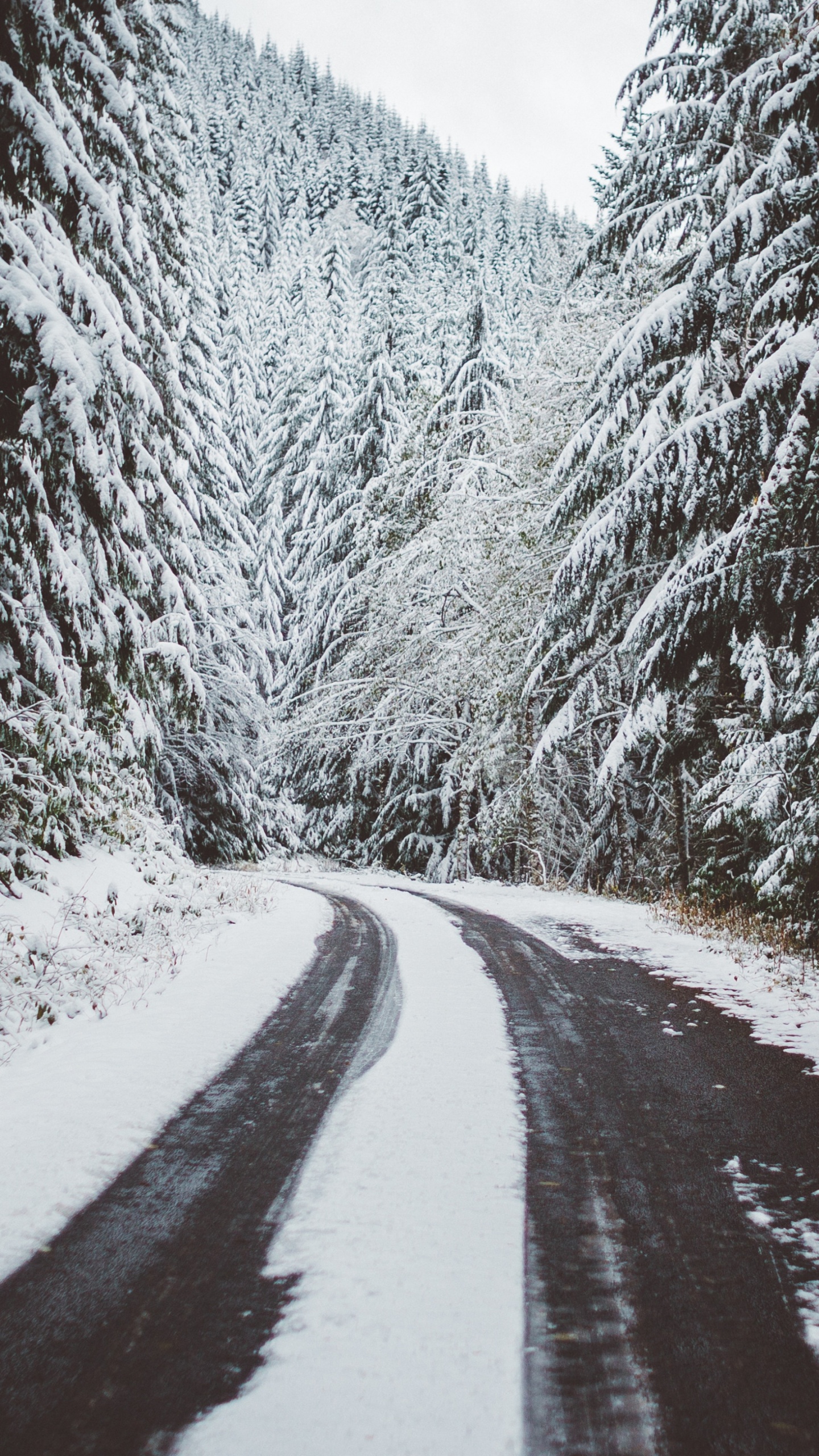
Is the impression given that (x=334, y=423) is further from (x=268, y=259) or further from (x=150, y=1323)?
(x=268, y=259)

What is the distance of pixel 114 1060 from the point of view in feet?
13.7

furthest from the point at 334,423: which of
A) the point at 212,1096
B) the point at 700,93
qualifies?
the point at 212,1096

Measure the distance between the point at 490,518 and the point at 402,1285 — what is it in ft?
42.3

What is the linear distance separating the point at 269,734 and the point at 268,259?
4853 cm

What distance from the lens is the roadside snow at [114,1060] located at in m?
2.82

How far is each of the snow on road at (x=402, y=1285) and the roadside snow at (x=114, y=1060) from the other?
2.84ft

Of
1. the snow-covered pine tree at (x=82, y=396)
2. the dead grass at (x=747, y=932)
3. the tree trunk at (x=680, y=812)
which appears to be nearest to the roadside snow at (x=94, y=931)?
the snow-covered pine tree at (x=82, y=396)

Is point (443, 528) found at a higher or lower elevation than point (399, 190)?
lower

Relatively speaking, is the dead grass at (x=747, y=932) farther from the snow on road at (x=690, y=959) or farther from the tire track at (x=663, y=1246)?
the tire track at (x=663, y=1246)

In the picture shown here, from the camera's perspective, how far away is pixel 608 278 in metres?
12.9

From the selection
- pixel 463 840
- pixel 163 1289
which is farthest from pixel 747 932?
pixel 463 840

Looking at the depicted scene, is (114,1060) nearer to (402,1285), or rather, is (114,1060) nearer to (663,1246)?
(402,1285)

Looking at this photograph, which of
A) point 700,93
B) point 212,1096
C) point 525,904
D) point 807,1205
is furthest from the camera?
point 525,904

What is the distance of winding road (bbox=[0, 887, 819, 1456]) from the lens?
179 cm
